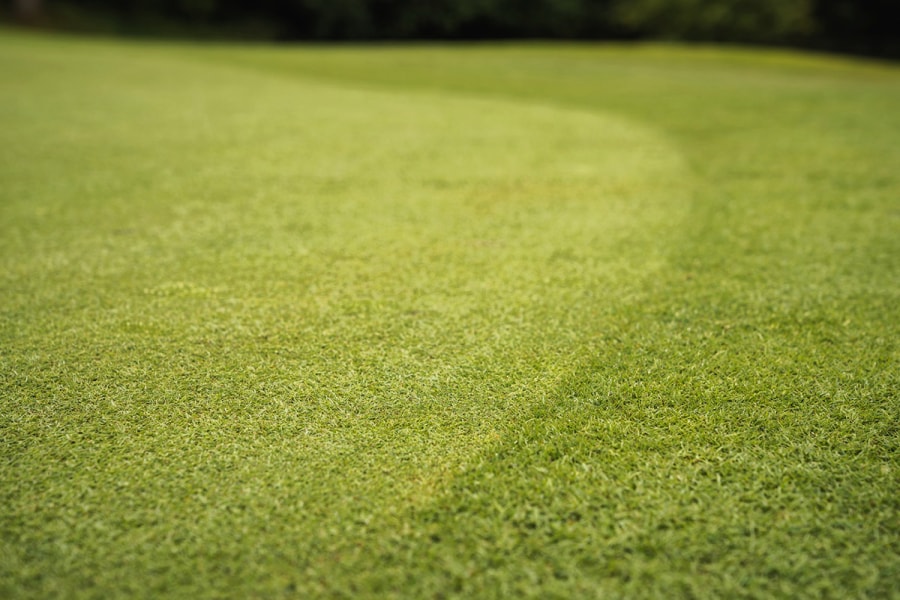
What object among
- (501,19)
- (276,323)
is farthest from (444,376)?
(501,19)

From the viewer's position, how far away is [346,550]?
1.16 m

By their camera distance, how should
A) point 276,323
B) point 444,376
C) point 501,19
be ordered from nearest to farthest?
point 444,376 → point 276,323 → point 501,19

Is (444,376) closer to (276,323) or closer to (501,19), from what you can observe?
(276,323)

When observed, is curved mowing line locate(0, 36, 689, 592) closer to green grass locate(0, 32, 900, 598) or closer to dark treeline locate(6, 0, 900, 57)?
green grass locate(0, 32, 900, 598)

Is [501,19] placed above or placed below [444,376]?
above

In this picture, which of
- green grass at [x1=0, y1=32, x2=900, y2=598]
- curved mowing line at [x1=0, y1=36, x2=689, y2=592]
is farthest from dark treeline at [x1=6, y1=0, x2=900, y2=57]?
green grass at [x1=0, y1=32, x2=900, y2=598]

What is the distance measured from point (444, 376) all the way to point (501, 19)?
31268 mm

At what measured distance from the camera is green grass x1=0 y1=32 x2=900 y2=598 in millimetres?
1155

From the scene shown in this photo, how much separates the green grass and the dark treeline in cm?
2260

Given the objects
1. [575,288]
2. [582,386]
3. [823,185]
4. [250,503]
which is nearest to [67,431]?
[250,503]

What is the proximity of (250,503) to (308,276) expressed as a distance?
119 centimetres

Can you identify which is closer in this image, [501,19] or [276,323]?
[276,323]

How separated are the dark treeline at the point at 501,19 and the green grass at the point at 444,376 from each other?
22.6m

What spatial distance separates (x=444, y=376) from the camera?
66.5 inches
